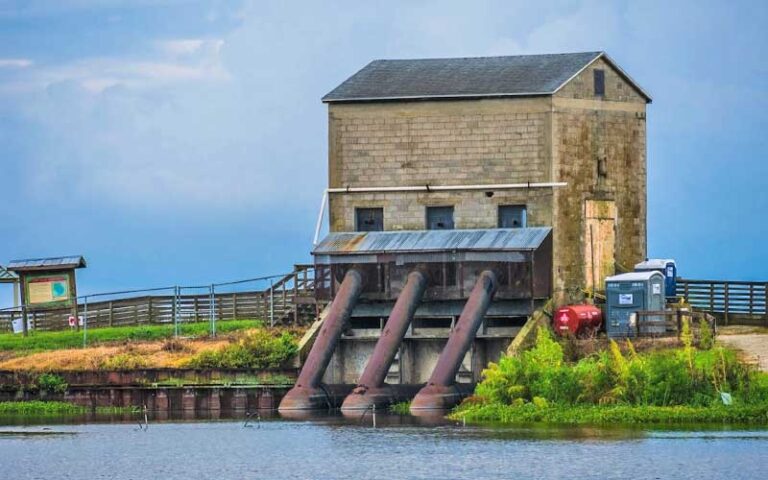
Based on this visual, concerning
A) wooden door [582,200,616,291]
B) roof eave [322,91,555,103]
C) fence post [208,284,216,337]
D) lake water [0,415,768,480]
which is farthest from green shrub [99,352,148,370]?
wooden door [582,200,616,291]

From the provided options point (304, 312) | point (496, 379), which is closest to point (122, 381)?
point (304, 312)

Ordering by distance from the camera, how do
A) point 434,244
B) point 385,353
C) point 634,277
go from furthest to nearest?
point 434,244
point 634,277
point 385,353

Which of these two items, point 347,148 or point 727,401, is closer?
point 727,401

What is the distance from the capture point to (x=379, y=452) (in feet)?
175

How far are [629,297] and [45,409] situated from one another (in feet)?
59.2

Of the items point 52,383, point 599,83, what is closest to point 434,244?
point 599,83

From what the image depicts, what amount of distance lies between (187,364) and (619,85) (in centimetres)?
1673

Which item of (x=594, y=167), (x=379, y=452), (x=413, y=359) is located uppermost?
(x=594, y=167)

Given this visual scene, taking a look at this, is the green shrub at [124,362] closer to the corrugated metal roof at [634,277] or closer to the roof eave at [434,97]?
the roof eave at [434,97]

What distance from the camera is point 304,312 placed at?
72.8 metres

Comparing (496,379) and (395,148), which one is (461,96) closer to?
(395,148)

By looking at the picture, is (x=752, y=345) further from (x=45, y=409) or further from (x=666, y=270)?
(x=45, y=409)

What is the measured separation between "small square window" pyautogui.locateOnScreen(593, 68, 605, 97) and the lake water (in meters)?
15.5

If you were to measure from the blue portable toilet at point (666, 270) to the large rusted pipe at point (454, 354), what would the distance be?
5655 mm
